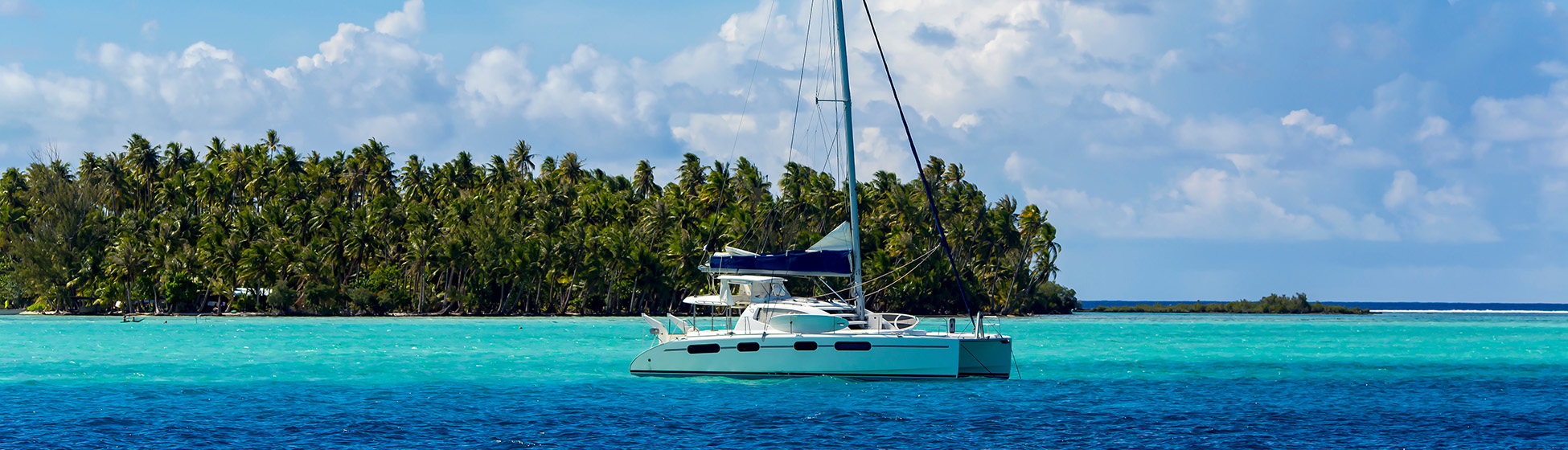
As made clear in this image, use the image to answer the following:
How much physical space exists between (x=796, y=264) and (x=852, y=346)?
3.05 meters

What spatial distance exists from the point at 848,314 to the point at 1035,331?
44.4m

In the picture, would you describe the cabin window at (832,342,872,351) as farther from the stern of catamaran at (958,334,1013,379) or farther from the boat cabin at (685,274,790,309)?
the boat cabin at (685,274,790,309)

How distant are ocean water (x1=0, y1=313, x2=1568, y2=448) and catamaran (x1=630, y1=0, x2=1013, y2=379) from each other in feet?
1.73

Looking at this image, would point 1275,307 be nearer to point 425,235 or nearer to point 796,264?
point 425,235

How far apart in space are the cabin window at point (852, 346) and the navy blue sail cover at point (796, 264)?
2.27 metres

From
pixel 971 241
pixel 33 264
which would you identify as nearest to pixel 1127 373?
pixel 971 241

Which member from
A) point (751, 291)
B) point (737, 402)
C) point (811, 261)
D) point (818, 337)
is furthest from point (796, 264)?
point (737, 402)

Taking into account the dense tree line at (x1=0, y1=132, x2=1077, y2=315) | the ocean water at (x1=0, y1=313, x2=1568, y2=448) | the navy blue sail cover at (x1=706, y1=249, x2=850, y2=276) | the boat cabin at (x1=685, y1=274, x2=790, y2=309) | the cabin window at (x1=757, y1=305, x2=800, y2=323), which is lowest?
the ocean water at (x1=0, y1=313, x2=1568, y2=448)

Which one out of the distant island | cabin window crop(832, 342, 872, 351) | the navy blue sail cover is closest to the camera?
cabin window crop(832, 342, 872, 351)

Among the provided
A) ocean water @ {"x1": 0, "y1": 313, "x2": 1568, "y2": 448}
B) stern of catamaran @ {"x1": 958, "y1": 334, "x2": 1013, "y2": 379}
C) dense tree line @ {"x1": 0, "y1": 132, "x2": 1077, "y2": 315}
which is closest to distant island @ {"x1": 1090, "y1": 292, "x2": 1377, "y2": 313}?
dense tree line @ {"x1": 0, "y1": 132, "x2": 1077, "y2": 315}

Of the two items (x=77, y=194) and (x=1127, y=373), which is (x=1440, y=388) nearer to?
(x=1127, y=373)

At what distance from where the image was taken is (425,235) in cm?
9631

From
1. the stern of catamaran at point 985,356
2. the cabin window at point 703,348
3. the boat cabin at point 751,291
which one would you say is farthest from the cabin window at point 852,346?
the cabin window at point 703,348

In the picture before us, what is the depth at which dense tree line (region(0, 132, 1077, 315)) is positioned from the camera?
9644 cm
